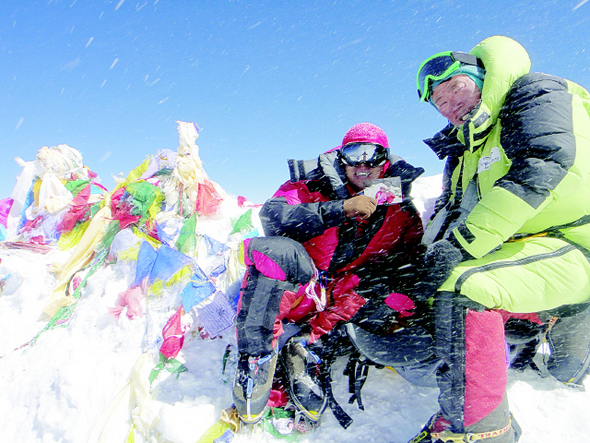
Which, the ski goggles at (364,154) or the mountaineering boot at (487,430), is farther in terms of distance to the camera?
the ski goggles at (364,154)

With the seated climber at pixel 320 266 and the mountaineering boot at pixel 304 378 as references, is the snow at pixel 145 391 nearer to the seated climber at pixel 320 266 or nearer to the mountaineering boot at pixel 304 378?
the mountaineering boot at pixel 304 378

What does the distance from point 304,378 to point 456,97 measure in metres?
1.94

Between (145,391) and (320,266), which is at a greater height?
(320,266)

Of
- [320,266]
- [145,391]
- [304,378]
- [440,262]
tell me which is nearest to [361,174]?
[320,266]

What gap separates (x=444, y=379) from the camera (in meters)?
1.37

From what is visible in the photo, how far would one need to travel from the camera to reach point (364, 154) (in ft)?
6.71

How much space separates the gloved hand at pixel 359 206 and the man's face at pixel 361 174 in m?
Result: 0.33

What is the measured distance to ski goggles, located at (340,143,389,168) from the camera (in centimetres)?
204

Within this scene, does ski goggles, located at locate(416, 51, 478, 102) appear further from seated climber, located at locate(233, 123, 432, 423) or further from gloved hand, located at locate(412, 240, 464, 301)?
gloved hand, located at locate(412, 240, 464, 301)

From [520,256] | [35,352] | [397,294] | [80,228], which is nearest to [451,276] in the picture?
[520,256]

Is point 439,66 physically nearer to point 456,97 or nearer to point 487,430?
point 456,97

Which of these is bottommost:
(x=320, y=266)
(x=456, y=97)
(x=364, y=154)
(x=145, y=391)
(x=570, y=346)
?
(x=570, y=346)

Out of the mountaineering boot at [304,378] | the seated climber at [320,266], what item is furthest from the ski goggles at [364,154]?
the mountaineering boot at [304,378]

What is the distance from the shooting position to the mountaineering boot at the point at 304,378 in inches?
69.3
